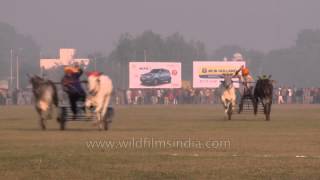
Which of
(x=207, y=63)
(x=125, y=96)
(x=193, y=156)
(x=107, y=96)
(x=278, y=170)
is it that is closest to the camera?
(x=278, y=170)

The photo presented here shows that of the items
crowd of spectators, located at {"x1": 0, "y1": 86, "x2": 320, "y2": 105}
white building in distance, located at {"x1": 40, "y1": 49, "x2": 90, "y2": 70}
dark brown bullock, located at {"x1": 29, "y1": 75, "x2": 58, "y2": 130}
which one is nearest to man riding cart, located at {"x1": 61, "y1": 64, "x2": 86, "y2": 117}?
dark brown bullock, located at {"x1": 29, "y1": 75, "x2": 58, "y2": 130}

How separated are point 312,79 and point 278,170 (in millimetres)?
179669

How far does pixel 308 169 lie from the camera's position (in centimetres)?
1481

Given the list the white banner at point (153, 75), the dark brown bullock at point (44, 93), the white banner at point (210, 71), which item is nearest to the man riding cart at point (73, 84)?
the dark brown bullock at point (44, 93)

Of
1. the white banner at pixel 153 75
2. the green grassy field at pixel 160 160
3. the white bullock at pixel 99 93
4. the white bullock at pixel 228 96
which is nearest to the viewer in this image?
the green grassy field at pixel 160 160

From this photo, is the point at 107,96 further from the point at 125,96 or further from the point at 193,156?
the point at 125,96

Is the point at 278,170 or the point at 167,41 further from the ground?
the point at 167,41

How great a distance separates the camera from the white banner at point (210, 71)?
102 metres

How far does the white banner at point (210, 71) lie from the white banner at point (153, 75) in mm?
2992

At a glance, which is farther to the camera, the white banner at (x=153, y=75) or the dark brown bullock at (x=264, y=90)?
the white banner at (x=153, y=75)

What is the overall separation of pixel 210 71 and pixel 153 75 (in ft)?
21.4

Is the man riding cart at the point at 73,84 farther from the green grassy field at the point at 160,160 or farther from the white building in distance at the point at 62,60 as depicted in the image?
the white building in distance at the point at 62,60

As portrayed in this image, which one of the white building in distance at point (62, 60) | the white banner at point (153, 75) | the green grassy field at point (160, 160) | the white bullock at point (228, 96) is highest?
the white building in distance at point (62, 60)

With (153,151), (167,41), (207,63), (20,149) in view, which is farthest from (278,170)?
(167,41)
